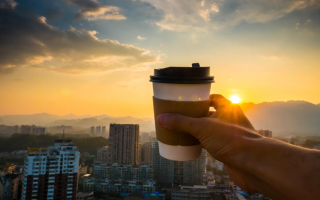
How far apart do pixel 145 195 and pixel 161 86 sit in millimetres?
9010

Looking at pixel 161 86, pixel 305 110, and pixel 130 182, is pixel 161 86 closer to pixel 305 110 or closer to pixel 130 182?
pixel 130 182

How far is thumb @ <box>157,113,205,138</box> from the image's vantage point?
24.8 inches

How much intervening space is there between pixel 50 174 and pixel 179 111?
7.19m

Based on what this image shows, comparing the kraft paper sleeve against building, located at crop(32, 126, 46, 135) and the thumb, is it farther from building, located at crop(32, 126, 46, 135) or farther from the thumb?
building, located at crop(32, 126, 46, 135)

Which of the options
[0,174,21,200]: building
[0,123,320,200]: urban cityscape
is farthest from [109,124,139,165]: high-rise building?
[0,174,21,200]: building

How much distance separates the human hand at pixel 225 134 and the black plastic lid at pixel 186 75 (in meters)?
0.12

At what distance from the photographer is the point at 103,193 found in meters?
8.91

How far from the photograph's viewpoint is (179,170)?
10344mm

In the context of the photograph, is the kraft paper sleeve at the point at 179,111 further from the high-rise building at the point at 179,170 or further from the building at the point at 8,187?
the building at the point at 8,187

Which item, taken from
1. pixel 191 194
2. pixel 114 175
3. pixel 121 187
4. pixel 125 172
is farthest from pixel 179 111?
pixel 114 175

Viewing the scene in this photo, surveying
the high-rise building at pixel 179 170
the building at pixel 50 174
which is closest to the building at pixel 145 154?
the high-rise building at pixel 179 170

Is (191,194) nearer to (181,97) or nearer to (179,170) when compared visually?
(179,170)

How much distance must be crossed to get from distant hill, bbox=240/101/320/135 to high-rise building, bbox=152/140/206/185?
5.72 meters

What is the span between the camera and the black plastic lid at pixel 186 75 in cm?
65
